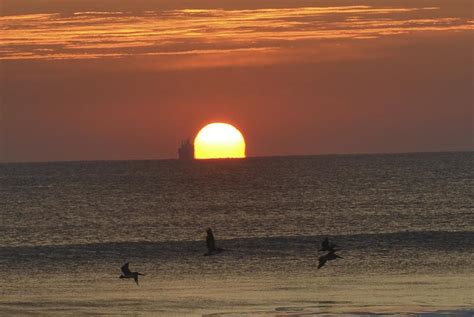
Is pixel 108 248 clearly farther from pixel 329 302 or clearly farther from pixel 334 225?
pixel 329 302

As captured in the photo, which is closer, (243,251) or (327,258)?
(327,258)

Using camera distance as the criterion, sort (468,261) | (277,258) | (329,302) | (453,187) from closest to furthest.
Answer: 1. (329,302)
2. (468,261)
3. (277,258)
4. (453,187)

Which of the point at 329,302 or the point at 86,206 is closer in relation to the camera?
A: the point at 329,302

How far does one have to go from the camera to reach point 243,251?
2291 inches

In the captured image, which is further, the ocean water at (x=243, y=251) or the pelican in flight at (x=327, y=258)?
the pelican in flight at (x=327, y=258)

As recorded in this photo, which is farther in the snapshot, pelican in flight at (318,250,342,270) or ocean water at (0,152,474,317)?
pelican in flight at (318,250,342,270)

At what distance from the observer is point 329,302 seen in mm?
38500

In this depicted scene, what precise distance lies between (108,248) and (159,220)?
22.4 meters

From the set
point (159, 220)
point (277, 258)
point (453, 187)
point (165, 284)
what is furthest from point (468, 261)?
point (453, 187)

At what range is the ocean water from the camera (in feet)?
128

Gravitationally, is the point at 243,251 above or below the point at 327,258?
above

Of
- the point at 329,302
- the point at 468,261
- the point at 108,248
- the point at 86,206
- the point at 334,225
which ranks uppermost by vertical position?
the point at 86,206

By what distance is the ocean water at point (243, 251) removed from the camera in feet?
128

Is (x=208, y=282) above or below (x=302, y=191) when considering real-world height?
below
